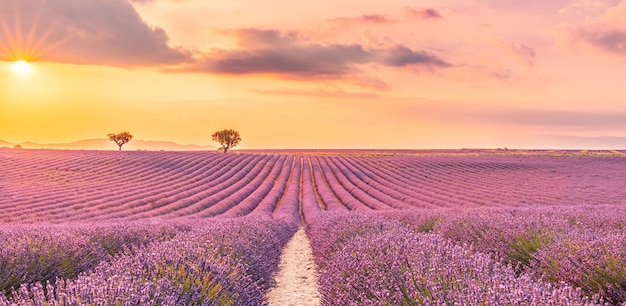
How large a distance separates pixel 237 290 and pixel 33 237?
447 cm

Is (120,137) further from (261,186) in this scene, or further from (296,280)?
(296,280)

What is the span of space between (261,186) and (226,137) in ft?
132

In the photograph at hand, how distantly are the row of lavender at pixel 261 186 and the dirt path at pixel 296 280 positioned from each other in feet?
21.8

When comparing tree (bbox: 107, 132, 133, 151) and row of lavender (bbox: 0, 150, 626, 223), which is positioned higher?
tree (bbox: 107, 132, 133, 151)

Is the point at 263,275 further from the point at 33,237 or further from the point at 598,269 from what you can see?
the point at 598,269

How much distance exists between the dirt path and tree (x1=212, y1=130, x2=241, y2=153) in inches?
2287

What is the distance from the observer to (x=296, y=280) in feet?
31.8

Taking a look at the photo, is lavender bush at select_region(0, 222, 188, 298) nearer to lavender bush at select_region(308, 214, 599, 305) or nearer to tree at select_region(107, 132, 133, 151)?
lavender bush at select_region(308, 214, 599, 305)

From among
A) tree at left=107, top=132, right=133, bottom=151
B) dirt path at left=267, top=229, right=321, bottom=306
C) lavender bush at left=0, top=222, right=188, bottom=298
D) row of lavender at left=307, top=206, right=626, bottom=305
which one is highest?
tree at left=107, top=132, right=133, bottom=151

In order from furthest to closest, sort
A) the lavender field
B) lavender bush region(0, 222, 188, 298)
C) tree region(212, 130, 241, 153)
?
tree region(212, 130, 241, 153), lavender bush region(0, 222, 188, 298), the lavender field

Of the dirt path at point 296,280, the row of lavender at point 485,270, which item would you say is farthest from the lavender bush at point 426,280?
the dirt path at point 296,280

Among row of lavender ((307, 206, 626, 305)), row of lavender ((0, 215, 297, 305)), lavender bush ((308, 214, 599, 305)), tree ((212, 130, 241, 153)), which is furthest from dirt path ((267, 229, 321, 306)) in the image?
tree ((212, 130, 241, 153))

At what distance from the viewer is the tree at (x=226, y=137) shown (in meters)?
70.9

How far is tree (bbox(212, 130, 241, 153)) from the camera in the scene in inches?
2790
